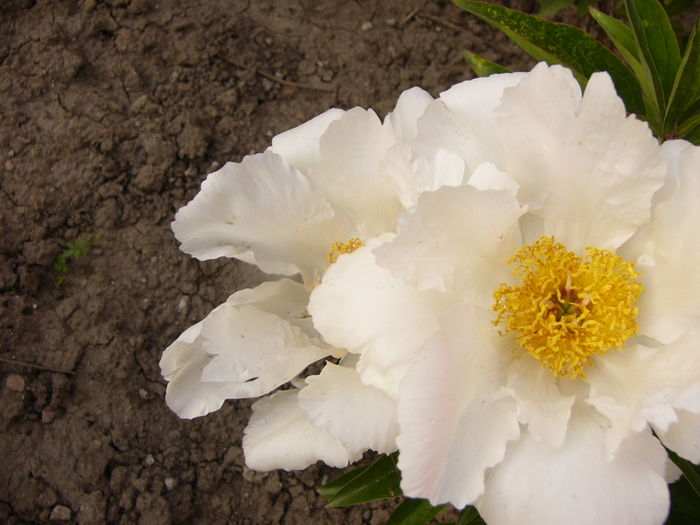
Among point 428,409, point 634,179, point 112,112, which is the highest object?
point 634,179

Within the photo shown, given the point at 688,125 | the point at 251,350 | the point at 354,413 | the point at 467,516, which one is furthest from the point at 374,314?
the point at 688,125

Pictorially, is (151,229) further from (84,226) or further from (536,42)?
(536,42)

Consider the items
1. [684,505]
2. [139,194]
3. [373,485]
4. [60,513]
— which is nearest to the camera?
[684,505]

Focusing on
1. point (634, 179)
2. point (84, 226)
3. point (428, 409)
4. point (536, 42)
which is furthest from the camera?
point (84, 226)

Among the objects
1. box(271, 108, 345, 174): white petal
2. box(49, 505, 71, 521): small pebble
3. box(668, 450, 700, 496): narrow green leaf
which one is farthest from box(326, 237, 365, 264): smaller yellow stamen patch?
box(49, 505, 71, 521): small pebble

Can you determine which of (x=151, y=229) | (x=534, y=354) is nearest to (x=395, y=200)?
(x=534, y=354)

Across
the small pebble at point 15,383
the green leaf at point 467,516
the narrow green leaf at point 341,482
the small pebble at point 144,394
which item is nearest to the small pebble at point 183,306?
the small pebble at point 144,394

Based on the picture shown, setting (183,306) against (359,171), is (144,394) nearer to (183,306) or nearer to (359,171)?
(183,306)

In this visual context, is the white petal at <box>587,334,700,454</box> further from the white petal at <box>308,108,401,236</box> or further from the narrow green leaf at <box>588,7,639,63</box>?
the narrow green leaf at <box>588,7,639,63</box>
